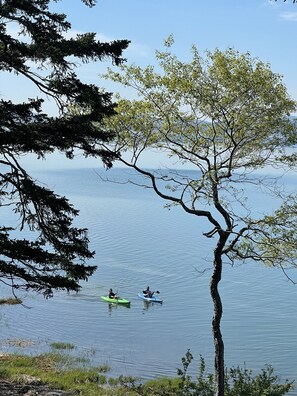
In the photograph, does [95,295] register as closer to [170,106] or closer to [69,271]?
[170,106]

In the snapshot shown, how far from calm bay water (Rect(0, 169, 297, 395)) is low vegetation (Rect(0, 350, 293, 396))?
209 cm

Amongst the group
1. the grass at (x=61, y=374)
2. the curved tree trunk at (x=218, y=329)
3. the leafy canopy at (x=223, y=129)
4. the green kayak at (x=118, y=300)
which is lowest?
the grass at (x=61, y=374)

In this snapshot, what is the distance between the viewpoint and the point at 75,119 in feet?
34.4

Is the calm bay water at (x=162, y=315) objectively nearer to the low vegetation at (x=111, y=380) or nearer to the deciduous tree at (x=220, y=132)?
the low vegetation at (x=111, y=380)

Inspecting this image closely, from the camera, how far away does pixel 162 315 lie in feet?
108

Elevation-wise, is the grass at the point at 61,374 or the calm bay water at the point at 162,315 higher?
the calm bay water at the point at 162,315

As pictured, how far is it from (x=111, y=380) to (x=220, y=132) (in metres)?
10.5

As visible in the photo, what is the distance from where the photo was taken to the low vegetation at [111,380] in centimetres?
1384

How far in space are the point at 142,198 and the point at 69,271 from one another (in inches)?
3345

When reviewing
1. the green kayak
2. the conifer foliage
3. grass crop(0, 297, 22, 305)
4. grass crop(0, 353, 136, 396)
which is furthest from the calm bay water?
the conifer foliage

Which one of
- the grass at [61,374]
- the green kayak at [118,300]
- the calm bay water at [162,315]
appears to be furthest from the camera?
the green kayak at [118,300]

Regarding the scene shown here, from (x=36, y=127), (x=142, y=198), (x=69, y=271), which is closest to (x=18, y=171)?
(x=36, y=127)

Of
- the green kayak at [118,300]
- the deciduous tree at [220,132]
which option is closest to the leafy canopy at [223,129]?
the deciduous tree at [220,132]

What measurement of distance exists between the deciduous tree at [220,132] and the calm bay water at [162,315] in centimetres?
936
